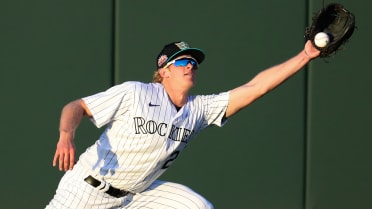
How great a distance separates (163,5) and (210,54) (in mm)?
563

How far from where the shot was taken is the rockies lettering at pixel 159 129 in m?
5.35

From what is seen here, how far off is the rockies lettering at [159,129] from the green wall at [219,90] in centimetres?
217

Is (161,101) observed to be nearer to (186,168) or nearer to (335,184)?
(186,168)

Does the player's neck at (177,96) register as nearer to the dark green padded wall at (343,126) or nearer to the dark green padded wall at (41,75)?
the dark green padded wall at (41,75)

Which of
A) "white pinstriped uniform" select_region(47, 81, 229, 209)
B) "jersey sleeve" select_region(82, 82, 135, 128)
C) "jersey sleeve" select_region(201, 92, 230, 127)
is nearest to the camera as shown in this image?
"jersey sleeve" select_region(82, 82, 135, 128)

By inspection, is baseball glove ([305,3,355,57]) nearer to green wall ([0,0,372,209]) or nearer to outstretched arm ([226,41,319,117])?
outstretched arm ([226,41,319,117])

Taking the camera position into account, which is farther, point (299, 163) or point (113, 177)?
point (299, 163)

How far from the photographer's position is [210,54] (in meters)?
7.76

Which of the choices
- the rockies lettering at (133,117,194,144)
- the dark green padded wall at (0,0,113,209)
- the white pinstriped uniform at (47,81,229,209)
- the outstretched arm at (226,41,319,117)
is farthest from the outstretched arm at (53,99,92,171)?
the dark green padded wall at (0,0,113,209)

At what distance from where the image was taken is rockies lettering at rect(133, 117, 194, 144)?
5348mm

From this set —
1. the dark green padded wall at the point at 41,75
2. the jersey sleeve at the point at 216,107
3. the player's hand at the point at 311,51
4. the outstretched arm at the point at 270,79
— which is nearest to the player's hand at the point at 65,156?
the jersey sleeve at the point at 216,107

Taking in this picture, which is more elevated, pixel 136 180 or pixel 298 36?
pixel 298 36

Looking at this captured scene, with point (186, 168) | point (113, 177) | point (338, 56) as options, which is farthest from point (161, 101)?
point (338, 56)

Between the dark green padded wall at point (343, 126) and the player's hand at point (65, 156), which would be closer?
the player's hand at point (65, 156)
